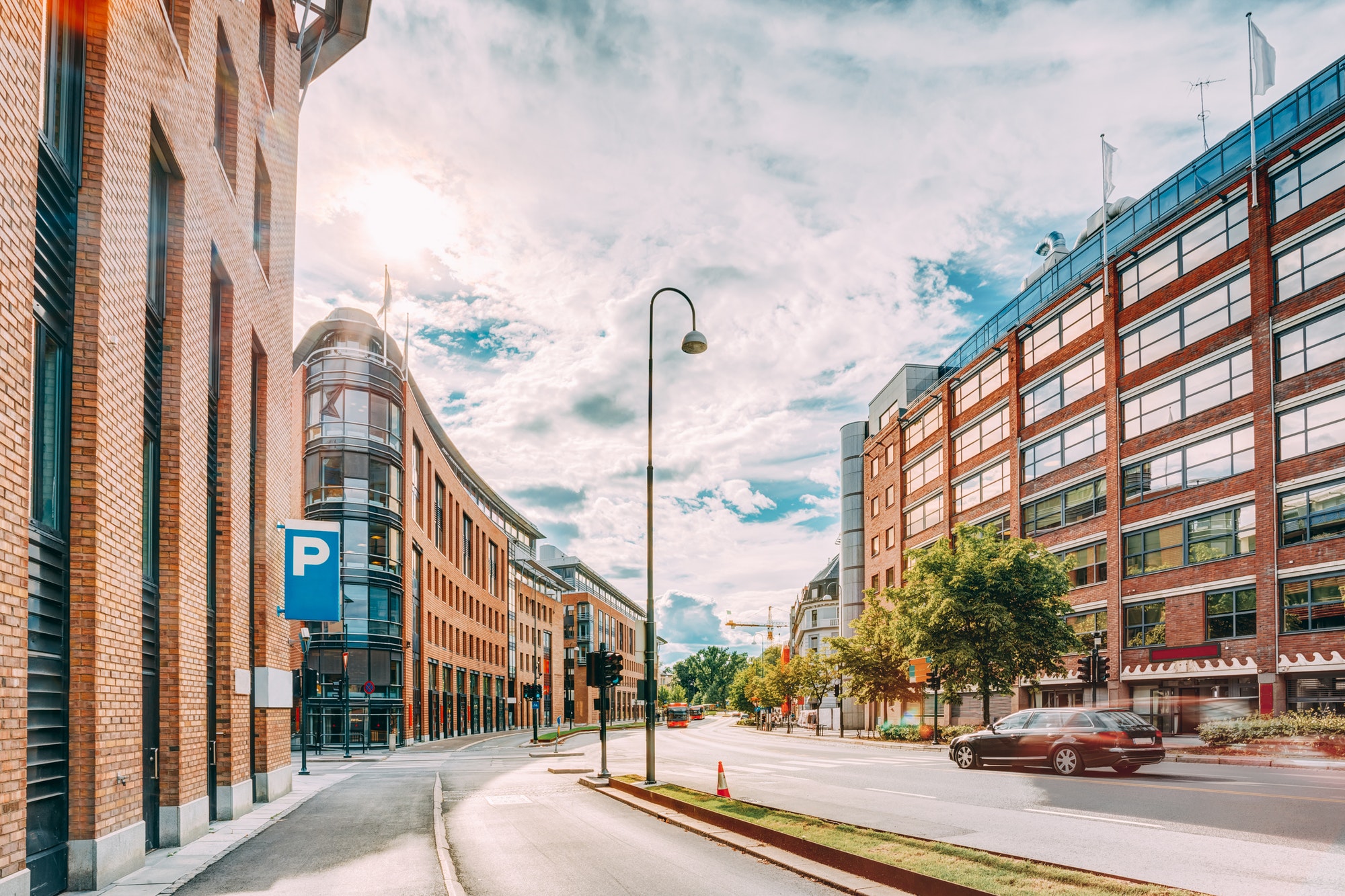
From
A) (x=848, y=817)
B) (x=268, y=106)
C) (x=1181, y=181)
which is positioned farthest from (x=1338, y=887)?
(x=1181, y=181)

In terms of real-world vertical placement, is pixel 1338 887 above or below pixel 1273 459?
below

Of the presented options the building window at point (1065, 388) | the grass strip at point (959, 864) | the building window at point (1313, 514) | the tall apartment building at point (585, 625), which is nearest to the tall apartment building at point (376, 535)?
the grass strip at point (959, 864)

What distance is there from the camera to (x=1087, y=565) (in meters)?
45.7

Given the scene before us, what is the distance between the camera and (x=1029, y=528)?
50844mm

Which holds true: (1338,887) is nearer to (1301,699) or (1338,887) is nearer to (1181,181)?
(1301,699)

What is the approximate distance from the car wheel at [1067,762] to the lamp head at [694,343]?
450 inches

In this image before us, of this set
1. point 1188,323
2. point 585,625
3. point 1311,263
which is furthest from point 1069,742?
point 585,625

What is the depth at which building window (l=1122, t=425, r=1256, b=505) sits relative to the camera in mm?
36344

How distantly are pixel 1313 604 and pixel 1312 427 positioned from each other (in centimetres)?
566

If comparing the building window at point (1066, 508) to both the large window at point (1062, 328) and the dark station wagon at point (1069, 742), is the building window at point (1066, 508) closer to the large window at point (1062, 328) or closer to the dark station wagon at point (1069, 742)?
the large window at point (1062, 328)

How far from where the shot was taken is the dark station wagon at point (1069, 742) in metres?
20.7

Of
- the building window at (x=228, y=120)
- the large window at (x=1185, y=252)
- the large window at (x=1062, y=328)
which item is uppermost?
the large window at (x=1185, y=252)

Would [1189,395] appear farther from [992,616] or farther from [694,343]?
[694,343]

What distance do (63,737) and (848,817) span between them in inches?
395
